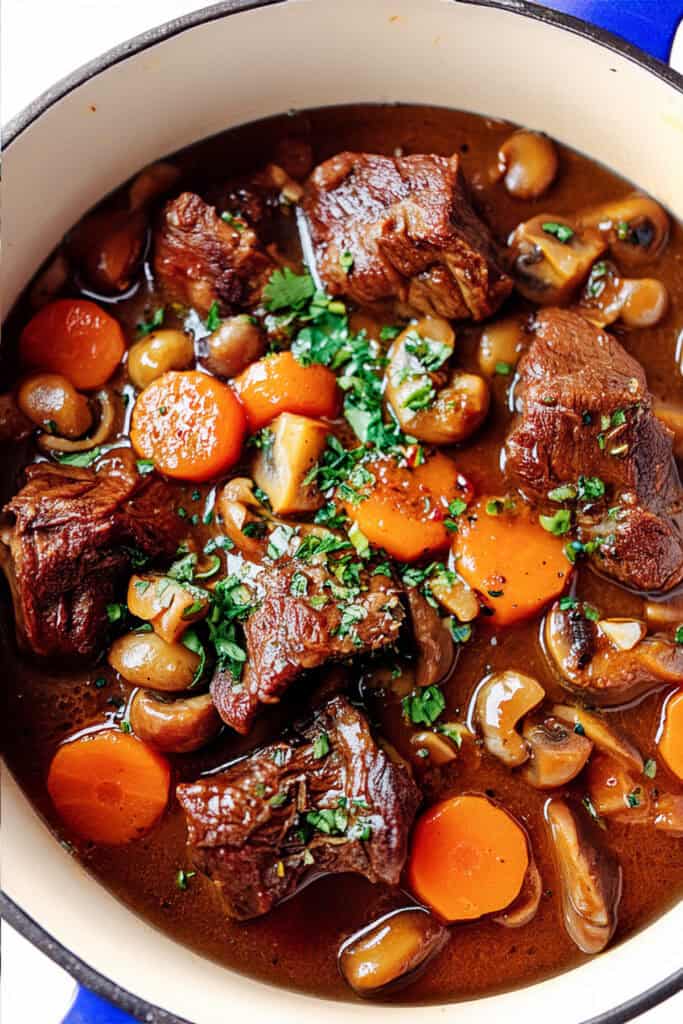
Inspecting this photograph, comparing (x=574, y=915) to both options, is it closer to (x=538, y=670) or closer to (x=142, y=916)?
(x=538, y=670)

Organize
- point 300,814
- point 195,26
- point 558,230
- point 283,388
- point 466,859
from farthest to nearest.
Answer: point 558,230
point 283,388
point 466,859
point 300,814
point 195,26

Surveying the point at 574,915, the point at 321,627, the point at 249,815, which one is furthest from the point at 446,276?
the point at 574,915

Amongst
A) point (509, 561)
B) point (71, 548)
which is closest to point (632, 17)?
point (509, 561)

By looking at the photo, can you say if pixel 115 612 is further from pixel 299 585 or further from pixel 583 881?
pixel 583 881

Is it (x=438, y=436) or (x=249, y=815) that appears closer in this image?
(x=249, y=815)

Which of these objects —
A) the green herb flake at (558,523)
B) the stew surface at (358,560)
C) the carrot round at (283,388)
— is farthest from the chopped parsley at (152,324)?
the green herb flake at (558,523)

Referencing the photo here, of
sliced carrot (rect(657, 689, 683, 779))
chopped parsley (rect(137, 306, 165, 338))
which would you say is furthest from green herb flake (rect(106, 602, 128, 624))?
sliced carrot (rect(657, 689, 683, 779))
